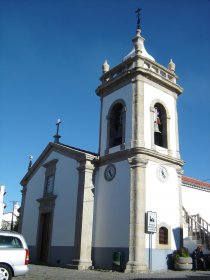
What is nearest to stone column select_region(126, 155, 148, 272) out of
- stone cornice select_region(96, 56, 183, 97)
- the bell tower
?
the bell tower

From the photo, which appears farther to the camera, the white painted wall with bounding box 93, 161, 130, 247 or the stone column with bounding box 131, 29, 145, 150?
the stone column with bounding box 131, 29, 145, 150

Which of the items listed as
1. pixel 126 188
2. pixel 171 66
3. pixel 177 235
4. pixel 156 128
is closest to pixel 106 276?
pixel 126 188

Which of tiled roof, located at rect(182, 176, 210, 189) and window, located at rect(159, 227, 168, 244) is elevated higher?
tiled roof, located at rect(182, 176, 210, 189)

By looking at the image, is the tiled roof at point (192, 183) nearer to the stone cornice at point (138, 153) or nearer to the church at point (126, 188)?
the church at point (126, 188)

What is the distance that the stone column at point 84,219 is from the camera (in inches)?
675

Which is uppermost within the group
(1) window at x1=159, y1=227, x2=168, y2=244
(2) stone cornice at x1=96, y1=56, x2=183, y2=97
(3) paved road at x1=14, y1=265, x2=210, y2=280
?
(2) stone cornice at x1=96, y1=56, x2=183, y2=97

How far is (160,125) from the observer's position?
19797 millimetres

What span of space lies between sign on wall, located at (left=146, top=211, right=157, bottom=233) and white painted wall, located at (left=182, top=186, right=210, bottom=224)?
6.61 m

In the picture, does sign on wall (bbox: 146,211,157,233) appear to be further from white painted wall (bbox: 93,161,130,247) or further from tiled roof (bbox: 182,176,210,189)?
tiled roof (bbox: 182,176,210,189)

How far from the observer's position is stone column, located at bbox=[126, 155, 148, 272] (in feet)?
50.1

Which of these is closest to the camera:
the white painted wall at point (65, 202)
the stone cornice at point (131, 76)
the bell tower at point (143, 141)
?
the bell tower at point (143, 141)

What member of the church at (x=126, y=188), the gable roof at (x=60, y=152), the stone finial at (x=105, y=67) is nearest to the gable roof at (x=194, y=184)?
the church at (x=126, y=188)

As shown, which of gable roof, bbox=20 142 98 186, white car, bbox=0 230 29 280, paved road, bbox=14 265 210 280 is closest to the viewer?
white car, bbox=0 230 29 280

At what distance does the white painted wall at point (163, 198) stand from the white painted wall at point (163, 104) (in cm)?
144
